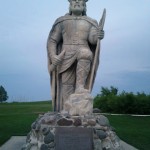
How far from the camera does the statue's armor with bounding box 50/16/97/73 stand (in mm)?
8625

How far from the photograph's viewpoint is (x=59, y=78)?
8930mm

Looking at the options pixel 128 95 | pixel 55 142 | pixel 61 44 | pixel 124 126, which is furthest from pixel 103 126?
pixel 128 95

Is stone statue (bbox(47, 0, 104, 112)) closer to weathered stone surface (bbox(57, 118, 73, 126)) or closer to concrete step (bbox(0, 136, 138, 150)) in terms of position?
weathered stone surface (bbox(57, 118, 73, 126))

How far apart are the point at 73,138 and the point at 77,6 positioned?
3.14m

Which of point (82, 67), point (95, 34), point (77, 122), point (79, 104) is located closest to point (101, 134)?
point (77, 122)

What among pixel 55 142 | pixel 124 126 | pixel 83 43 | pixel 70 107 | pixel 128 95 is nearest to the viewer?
pixel 55 142

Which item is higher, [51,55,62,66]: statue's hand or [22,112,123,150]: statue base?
[51,55,62,66]: statue's hand

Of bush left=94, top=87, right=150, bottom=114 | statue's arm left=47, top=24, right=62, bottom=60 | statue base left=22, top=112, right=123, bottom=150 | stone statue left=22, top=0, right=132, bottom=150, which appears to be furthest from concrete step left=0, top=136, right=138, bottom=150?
bush left=94, top=87, right=150, bottom=114

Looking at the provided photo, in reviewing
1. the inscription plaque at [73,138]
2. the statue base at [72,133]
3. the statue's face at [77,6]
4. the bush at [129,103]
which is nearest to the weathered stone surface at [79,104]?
the statue base at [72,133]

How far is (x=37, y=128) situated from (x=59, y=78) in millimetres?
1493

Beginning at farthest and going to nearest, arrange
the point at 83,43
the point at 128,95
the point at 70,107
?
the point at 128,95 → the point at 83,43 → the point at 70,107

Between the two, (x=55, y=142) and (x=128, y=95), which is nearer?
(x=55, y=142)

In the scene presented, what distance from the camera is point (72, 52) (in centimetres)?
859

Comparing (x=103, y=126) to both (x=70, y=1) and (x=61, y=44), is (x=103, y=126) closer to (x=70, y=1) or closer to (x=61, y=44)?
(x=61, y=44)
